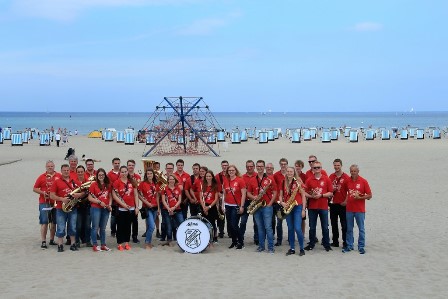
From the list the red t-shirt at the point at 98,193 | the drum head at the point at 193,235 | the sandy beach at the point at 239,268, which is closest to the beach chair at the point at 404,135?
the sandy beach at the point at 239,268

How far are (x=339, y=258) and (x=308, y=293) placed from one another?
1968 mm

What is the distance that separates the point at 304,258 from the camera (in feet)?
29.1

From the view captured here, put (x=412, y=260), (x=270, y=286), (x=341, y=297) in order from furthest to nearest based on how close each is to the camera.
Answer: (x=412, y=260) < (x=270, y=286) < (x=341, y=297)

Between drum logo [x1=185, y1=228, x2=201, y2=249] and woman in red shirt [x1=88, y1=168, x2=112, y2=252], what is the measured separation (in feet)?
4.49

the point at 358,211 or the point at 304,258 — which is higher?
the point at 358,211

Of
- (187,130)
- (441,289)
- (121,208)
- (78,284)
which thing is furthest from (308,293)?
(187,130)

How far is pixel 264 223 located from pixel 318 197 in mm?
1013

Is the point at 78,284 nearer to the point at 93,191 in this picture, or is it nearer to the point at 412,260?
the point at 93,191

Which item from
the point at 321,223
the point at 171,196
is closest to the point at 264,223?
the point at 321,223

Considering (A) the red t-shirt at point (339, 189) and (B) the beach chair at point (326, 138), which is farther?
A: (B) the beach chair at point (326, 138)

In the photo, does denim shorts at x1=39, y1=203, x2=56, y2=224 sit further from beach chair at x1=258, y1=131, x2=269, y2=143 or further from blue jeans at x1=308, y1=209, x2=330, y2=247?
beach chair at x1=258, y1=131, x2=269, y2=143

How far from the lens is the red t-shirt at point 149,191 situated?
9.53m

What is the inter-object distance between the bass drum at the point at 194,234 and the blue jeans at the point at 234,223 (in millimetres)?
527

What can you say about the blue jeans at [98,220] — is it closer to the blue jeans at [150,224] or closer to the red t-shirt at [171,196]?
the blue jeans at [150,224]
